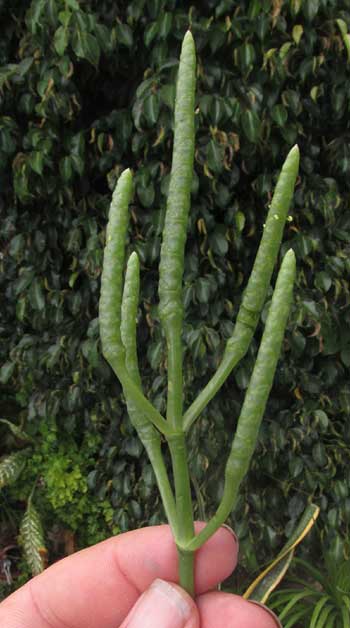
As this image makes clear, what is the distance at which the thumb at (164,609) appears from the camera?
69cm

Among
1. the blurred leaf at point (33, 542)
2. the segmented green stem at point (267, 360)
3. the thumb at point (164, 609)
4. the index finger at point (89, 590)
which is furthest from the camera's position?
the blurred leaf at point (33, 542)

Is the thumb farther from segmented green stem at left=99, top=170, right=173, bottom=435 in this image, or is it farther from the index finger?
segmented green stem at left=99, top=170, right=173, bottom=435

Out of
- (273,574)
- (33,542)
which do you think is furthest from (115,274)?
(33,542)

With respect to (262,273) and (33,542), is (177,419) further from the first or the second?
(33,542)

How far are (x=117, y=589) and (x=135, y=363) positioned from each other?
0.49 metres

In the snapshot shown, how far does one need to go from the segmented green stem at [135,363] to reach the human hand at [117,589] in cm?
21

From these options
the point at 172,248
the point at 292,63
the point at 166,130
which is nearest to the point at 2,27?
the point at 166,130

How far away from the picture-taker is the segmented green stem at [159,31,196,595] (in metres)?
0.50

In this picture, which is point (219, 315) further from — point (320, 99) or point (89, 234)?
point (320, 99)

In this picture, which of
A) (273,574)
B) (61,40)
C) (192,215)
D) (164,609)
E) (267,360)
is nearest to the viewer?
(267,360)

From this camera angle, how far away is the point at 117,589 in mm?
909

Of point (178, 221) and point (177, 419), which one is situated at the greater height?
point (178, 221)

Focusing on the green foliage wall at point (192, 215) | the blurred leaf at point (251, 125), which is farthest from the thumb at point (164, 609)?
the blurred leaf at point (251, 125)

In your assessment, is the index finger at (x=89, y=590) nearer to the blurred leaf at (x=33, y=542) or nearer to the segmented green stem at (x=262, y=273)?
the segmented green stem at (x=262, y=273)
